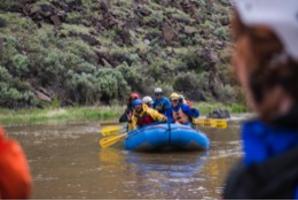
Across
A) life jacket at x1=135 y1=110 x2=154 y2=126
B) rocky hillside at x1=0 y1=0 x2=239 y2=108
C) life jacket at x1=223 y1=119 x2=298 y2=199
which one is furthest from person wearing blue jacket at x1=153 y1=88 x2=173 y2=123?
life jacket at x1=223 y1=119 x2=298 y2=199

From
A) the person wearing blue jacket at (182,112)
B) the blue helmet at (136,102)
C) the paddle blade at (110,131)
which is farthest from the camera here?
the paddle blade at (110,131)

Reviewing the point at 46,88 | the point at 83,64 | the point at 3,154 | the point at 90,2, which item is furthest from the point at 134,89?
the point at 3,154

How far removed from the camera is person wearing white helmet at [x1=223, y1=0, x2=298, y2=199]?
1291 mm

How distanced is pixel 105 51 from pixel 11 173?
3481 cm

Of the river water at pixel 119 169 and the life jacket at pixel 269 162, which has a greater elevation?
the life jacket at pixel 269 162

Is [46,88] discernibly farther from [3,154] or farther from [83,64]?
[3,154]

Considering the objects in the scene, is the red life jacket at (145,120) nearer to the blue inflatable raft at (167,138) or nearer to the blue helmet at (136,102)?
the blue helmet at (136,102)

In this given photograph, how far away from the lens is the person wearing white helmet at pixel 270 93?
1.29 m

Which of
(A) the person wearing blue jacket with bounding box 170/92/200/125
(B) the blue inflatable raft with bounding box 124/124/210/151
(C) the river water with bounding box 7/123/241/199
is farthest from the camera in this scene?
(A) the person wearing blue jacket with bounding box 170/92/200/125

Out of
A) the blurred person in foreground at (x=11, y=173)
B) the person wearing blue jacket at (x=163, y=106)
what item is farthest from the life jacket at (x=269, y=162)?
the person wearing blue jacket at (x=163, y=106)

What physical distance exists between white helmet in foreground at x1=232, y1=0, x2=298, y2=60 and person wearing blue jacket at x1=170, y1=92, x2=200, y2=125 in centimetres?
1360

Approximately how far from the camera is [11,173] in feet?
6.07

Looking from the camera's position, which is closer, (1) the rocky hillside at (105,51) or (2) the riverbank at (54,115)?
(2) the riverbank at (54,115)

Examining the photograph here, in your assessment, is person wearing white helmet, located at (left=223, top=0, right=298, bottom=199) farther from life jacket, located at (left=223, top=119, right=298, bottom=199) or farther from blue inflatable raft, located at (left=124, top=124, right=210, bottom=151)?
blue inflatable raft, located at (left=124, top=124, right=210, bottom=151)
